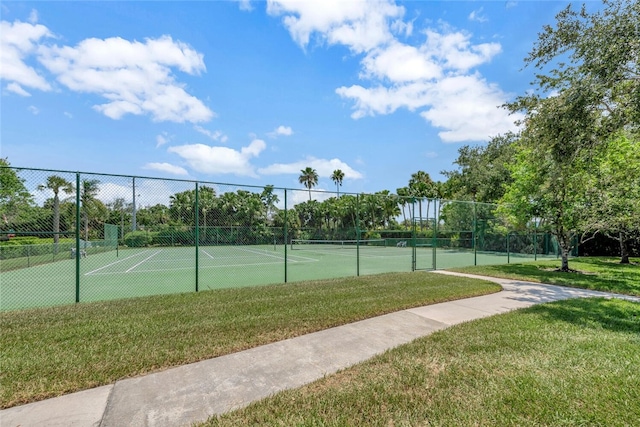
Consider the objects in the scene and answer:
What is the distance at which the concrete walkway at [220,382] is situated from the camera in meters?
2.44

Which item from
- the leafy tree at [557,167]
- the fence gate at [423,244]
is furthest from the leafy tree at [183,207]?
the leafy tree at [557,167]

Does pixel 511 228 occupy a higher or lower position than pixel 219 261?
higher

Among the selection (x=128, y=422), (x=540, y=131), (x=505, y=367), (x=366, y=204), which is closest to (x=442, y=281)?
(x=540, y=131)

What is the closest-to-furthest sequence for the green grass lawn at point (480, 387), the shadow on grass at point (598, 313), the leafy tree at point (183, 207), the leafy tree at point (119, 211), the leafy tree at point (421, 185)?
the green grass lawn at point (480, 387)
the shadow on grass at point (598, 313)
the leafy tree at point (119, 211)
the leafy tree at point (183, 207)
the leafy tree at point (421, 185)

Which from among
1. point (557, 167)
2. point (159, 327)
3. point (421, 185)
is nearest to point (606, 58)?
point (557, 167)

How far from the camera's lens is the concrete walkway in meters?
2.44

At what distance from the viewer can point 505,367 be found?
321cm

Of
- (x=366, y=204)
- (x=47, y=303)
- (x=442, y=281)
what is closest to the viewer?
(x=47, y=303)

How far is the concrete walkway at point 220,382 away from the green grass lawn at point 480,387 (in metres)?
0.26

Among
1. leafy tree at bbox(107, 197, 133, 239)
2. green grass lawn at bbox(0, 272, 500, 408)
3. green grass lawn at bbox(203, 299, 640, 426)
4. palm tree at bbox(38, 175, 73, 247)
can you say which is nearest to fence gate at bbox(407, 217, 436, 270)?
green grass lawn at bbox(0, 272, 500, 408)

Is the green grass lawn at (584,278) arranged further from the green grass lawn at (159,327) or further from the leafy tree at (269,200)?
the leafy tree at (269,200)

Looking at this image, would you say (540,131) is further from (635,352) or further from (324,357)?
(324,357)

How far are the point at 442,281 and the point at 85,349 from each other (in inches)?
307

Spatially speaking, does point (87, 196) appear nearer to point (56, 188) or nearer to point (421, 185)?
point (56, 188)
